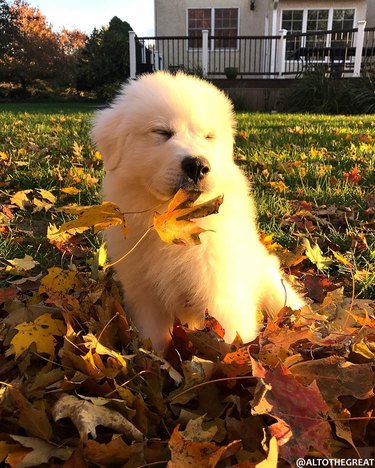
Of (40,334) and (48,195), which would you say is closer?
(40,334)

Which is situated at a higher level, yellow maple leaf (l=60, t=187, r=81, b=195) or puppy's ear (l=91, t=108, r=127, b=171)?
puppy's ear (l=91, t=108, r=127, b=171)

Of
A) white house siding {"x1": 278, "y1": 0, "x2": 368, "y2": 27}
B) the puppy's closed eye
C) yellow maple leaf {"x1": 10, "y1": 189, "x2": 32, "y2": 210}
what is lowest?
yellow maple leaf {"x1": 10, "y1": 189, "x2": 32, "y2": 210}

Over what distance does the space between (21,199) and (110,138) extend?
5.71 feet

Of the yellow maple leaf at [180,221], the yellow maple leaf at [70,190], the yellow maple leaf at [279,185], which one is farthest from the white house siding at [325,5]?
the yellow maple leaf at [180,221]

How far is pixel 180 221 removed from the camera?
5.27 ft

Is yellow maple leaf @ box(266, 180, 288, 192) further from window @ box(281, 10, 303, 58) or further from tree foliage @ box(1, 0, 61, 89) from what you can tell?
tree foliage @ box(1, 0, 61, 89)

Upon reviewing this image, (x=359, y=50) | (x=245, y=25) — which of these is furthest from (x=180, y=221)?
(x=245, y=25)

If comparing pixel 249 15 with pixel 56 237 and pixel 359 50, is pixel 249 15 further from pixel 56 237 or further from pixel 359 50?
pixel 56 237

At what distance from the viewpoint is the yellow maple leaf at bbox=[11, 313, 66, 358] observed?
170 cm

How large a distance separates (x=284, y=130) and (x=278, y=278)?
17.5 feet

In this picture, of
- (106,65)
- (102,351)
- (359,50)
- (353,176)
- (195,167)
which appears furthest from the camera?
(106,65)

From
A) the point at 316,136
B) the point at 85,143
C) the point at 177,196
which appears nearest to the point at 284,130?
the point at 316,136

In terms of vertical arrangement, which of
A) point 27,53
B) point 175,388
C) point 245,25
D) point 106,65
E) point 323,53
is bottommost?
point 175,388

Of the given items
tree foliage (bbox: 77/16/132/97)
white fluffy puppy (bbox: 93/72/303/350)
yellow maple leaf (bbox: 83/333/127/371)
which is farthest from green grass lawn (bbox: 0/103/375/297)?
tree foliage (bbox: 77/16/132/97)
